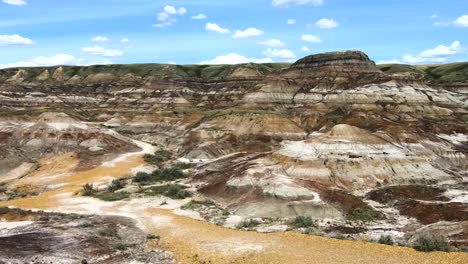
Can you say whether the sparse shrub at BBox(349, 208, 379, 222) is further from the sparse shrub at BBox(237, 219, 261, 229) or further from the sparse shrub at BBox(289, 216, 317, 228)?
the sparse shrub at BBox(237, 219, 261, 229)

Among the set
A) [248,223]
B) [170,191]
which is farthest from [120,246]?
[170,191]

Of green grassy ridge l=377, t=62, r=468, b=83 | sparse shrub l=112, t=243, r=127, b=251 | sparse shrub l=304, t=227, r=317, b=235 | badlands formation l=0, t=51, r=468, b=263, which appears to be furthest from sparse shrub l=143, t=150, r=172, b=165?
green grassy ridge l=377, t=62, r=468, b=83

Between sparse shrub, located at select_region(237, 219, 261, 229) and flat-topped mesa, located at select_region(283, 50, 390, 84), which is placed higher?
flat-topped mesa, located at select_region(283, 50, 390, 84)

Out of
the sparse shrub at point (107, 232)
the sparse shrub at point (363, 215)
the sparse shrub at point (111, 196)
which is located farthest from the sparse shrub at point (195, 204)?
the sparse shrub at point (363, 215)

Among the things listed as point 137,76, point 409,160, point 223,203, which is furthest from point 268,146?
point 137,76

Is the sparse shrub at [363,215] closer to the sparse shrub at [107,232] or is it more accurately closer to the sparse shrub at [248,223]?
the sparse shrub at [248,223]

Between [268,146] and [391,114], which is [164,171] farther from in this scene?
[391,114]
